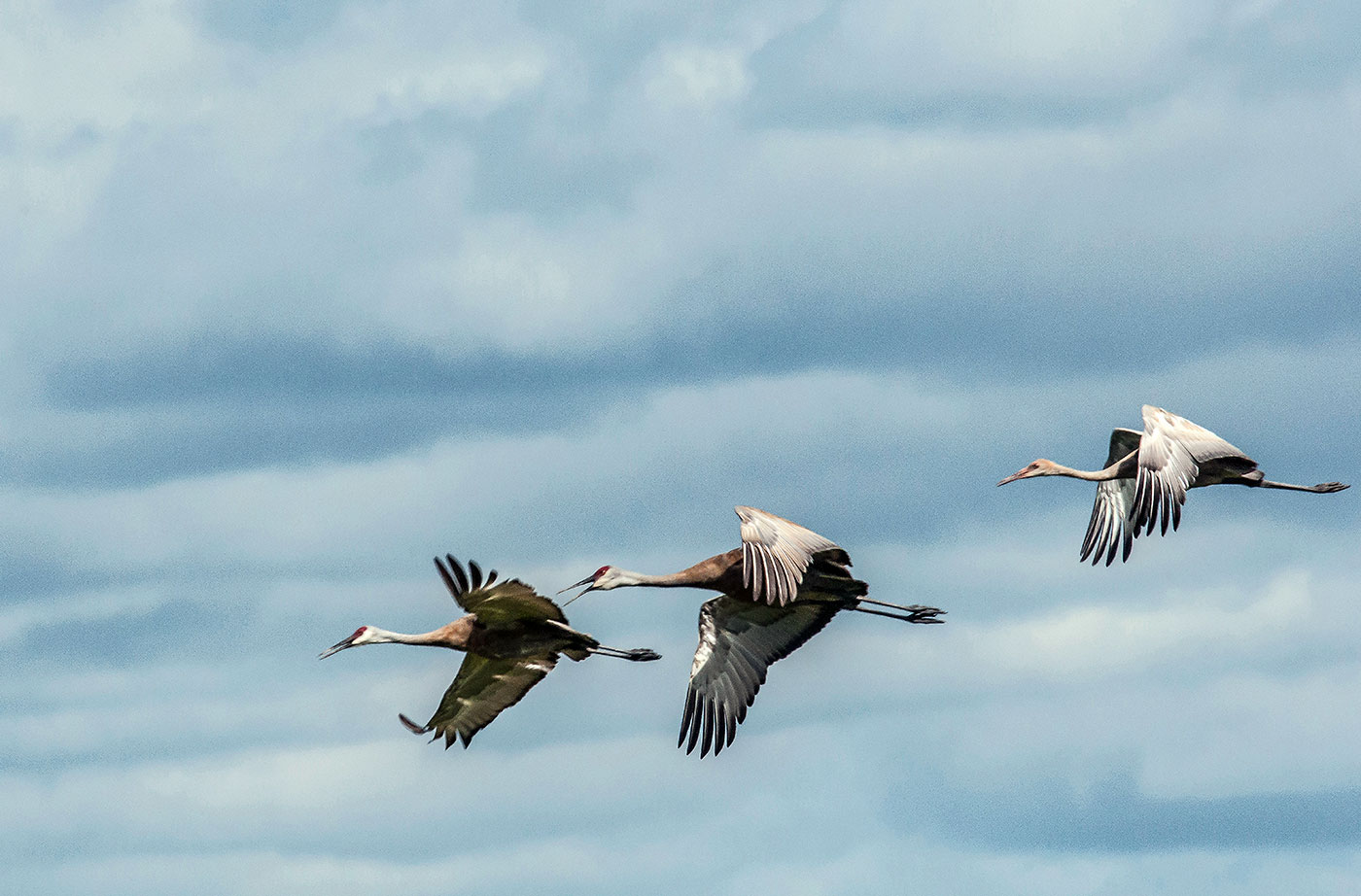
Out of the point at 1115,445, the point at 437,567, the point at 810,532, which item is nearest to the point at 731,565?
the point at 810,532

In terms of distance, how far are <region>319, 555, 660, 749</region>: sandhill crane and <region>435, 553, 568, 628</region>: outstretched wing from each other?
0.01 m

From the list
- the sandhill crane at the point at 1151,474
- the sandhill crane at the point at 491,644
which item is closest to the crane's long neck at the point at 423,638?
the sandhill crane at the point at 491,644

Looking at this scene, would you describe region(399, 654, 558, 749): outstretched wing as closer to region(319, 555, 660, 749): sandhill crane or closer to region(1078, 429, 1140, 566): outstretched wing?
region(319, 555, 660, 749): sandhill crane

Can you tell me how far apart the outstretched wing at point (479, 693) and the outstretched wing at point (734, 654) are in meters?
2.15

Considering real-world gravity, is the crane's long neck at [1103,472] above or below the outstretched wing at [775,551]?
above

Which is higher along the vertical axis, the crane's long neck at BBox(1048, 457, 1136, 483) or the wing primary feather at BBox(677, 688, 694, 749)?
the crane's long neck at BBox(1048, 457, 1136, 483)

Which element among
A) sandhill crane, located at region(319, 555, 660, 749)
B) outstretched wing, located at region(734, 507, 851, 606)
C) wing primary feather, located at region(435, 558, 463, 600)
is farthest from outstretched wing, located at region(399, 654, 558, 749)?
outstretched wing, located at region(734, 507, 851, 606)

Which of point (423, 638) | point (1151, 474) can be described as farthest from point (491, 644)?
point (1151, 474)

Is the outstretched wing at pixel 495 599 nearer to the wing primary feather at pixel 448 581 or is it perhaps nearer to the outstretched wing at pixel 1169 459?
the wing primary feather at pixel 448 581

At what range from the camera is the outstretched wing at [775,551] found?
31703mm

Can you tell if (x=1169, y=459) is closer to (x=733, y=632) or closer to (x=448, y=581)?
(x=733, y=632)

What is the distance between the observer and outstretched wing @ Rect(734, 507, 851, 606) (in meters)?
31.7

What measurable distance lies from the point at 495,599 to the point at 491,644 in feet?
5.20

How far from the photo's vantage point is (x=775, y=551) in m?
31.8
